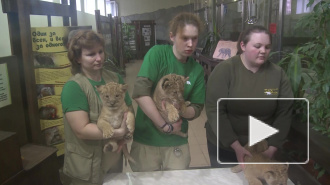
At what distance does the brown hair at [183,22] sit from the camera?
908 millimetres

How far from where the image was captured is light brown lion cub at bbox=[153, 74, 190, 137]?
3.02 feet

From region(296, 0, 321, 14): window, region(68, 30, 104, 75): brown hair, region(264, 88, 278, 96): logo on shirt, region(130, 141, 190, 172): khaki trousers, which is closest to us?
region(68, 30, 104, 75): brown hair

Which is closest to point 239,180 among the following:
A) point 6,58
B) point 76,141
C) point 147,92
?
point 147,92

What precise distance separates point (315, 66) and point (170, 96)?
775 mm

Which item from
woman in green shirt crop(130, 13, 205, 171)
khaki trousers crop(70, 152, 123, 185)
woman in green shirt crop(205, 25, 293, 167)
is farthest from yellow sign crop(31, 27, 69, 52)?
woman in green shirt crop(205, 25, 293, 167)

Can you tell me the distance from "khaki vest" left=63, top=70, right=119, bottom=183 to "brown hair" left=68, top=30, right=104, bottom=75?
0.05 m

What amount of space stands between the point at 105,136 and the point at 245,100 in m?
0.52

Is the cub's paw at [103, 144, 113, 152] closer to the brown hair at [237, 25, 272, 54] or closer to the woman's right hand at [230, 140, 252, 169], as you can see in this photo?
the woman's right hand at [230, 140, 252, 169]

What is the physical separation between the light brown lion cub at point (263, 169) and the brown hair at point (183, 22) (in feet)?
1.68

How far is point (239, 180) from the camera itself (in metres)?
1.16

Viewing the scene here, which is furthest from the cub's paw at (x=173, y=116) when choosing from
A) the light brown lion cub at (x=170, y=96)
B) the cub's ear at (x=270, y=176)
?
the cub's ear at (x=270, y=176)

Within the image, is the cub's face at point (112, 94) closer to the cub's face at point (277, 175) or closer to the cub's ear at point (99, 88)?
the cub's ear at point (99, 88)
